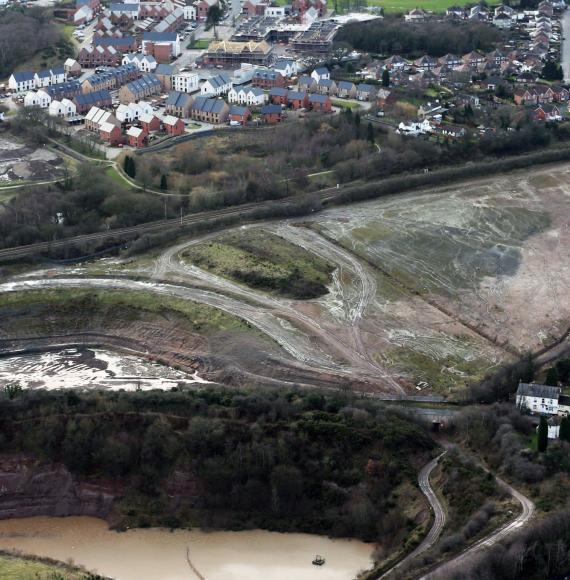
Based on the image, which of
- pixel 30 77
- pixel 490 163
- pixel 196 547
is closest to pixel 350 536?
pixel 196 547

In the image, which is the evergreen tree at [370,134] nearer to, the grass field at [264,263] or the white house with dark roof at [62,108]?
the grass field at [264,263]

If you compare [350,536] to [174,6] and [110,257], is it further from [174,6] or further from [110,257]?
[174,6]

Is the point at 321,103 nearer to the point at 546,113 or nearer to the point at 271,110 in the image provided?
the point at 271,110

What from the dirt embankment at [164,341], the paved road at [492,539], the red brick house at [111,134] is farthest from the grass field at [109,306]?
the red brick house at [111,134]

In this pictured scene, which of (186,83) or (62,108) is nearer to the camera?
(62,108)

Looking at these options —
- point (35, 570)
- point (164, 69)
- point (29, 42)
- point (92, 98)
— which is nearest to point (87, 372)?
point (35, 570)

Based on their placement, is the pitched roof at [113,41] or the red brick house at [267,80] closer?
the red brick house at [267,80]

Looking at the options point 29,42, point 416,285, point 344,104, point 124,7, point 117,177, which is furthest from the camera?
point 124,7
